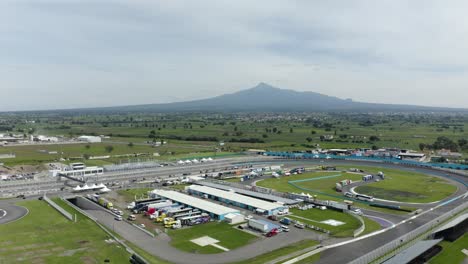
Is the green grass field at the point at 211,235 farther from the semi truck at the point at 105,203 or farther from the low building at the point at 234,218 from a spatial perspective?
the semi truck at the point at 105,203

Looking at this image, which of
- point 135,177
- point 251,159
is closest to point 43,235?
point 135,177

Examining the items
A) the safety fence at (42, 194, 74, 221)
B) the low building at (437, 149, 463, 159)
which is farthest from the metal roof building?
the low building at (437, 149, 463, 159)

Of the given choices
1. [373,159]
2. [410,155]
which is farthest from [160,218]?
[410,155]

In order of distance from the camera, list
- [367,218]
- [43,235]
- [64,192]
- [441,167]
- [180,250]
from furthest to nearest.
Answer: [441,167], [64,192], [367,218], [43,235], [180,250]

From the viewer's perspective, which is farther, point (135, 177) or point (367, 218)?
point (135, 177)

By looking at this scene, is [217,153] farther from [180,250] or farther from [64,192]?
[180,250]

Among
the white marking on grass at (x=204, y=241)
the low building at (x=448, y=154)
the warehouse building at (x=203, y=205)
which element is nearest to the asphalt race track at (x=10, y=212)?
the warehouse building at (x=203, y=205)
